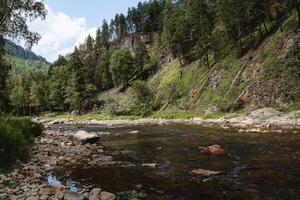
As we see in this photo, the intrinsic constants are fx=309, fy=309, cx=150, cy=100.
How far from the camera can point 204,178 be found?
Result: 1175 centimetres

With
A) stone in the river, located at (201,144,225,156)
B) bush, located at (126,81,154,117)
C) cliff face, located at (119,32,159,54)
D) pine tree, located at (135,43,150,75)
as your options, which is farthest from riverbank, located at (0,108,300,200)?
cliff face, located at (119,32,159,54)

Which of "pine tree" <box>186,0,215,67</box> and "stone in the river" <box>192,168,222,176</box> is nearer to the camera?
"stone in the river" <box>192,168,222,176</box>

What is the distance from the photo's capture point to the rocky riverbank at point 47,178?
9.65 metres

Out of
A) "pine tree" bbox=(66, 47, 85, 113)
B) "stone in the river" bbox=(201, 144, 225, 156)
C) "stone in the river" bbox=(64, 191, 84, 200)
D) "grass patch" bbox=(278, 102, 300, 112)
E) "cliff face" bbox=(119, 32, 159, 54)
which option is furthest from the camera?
"cliff face" bbox=(119, 32, 159, 54)

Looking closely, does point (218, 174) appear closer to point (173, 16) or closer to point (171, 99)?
point (171, 99)

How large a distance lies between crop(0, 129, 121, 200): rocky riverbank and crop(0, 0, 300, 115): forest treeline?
9848mm

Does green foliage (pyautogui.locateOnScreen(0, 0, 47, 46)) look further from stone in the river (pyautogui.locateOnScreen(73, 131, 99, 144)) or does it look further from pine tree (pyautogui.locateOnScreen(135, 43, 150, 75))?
pine tree (pyautogui.locateOnScreen(135, 43, 150, 75))

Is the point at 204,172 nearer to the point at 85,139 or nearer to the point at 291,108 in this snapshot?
the point at 85,139

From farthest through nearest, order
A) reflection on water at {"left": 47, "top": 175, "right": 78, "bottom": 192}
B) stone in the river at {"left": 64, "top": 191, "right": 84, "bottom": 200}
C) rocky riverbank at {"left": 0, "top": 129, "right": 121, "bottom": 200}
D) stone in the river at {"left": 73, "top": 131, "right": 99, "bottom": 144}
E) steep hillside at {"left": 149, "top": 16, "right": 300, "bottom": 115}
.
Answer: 1. steep hillside at {"left": 149, "top": 16, "right": 300, "bottom": 115}
2. stone in the river at {"left": 73, "top": 131, "right": 99, "bottom": 144}
3. reflection on water at {"left": 47, "top": 175, "right": 78, "bottom": 192}
4. rocky riverbank at {"left": 0, "top": 129, "right": 121, "bottom": 200}
5. stone in the river at {"left": 64, "top": 191, "right": 84, "bottom": 200}

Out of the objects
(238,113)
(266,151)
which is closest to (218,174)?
(266,151)

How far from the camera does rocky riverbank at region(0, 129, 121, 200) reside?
31.7ft

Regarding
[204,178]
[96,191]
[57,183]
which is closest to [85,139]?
[57,183]

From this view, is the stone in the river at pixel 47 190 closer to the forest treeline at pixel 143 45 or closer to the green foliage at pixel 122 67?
the forest treeline at pixel 143 45

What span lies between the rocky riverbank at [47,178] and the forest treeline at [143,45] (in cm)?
985
